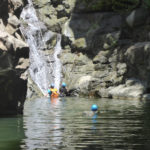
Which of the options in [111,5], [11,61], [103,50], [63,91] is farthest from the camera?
[111,5]

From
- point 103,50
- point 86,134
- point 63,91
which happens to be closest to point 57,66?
point 103,50

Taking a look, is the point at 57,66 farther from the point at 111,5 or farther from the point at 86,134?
the point at 86,134

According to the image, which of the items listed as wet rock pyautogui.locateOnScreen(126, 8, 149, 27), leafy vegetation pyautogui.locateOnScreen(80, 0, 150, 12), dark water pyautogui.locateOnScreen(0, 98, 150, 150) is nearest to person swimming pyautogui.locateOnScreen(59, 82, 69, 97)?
wet rock pyautogui.locateOnScreen(126, 8, 149, 27)

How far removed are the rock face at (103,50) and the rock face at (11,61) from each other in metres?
14.0

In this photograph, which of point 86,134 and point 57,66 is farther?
point 57,66

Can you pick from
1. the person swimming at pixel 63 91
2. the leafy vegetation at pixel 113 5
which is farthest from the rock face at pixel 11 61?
the leafy vegetation at pixel 113 5

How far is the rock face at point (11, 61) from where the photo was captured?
13.2 m

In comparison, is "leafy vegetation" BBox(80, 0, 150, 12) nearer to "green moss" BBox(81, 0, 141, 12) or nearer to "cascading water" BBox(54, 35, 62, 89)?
"green moss" BBox(81, 0, 141, 12)

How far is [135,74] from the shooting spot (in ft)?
101

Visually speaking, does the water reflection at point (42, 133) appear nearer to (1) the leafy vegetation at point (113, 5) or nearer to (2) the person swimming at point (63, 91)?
(2) the person swimming at point (63, 91)

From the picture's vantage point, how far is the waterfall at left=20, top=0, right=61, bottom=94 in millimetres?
36188

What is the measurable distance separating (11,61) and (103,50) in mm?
21995

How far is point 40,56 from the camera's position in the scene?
37.7 meters

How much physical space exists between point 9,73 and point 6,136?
424cm
